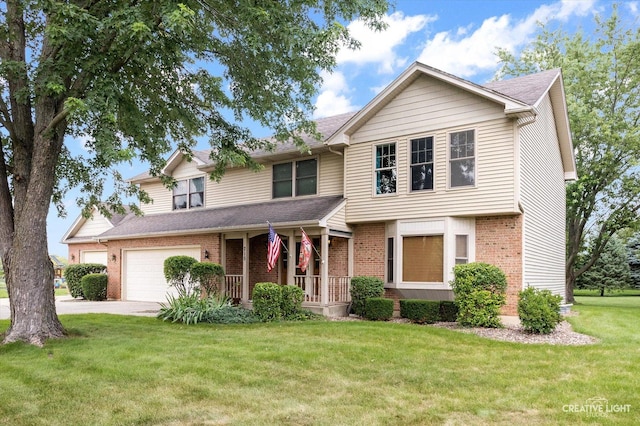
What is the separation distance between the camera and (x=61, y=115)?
8.85m

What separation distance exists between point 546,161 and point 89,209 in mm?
14577

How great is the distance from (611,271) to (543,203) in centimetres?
2547

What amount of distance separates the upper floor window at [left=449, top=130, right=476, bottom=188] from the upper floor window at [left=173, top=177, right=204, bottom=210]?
1092 cm

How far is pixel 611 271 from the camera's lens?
1419 inches

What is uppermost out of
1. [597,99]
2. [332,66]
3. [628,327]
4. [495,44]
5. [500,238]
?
[495,44]

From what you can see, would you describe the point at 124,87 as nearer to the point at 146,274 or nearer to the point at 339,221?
the point at 339,221

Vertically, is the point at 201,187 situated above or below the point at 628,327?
above

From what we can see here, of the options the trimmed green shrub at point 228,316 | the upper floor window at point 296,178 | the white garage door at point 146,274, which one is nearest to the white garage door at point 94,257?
the white garage door at point 146,274

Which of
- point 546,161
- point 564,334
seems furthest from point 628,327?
point 546,161

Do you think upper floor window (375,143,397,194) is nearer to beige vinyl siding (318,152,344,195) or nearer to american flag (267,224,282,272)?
beige vinyl siding (318,152,344,195)

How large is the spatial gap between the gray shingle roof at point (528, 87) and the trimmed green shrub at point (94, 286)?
17.8 m

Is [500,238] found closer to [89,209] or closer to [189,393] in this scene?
[189,393]

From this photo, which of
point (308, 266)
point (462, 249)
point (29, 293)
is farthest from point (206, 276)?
point (462, 249)

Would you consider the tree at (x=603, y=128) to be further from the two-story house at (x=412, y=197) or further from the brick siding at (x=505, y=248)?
the brick siding at (x=505, y=248)
